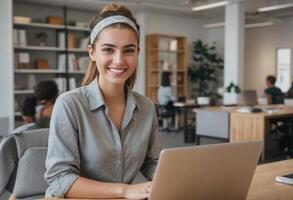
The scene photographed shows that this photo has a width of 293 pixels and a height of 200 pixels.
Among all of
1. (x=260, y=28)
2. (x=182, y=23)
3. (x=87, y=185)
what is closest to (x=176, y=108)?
(x=182, y=23)

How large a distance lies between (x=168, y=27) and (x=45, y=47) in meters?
3.42

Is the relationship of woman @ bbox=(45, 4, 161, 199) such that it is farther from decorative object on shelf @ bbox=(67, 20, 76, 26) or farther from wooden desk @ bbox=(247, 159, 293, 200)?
decorative object on shelf @ bbox=(67, 20, 76, 26)

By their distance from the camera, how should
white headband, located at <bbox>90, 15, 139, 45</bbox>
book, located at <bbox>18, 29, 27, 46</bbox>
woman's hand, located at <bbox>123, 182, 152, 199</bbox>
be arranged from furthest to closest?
book, located at <bbox>18, 29, 27, 46</bbox>, white headband, located at <bbox>90, 15, 139, 45</bbox>, woman's hand, located at <bbox>123, 182, 152, 199</bbox>

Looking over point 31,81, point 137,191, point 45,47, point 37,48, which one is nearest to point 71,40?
point 45,47

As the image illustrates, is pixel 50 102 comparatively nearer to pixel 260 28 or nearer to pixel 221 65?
pixel 221 65

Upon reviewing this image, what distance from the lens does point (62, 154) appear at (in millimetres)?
1251

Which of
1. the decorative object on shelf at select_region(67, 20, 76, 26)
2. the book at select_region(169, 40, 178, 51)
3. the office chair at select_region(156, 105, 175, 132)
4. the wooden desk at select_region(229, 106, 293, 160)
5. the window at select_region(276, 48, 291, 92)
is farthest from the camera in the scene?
the window at select_region(276, 48, 291, 92)

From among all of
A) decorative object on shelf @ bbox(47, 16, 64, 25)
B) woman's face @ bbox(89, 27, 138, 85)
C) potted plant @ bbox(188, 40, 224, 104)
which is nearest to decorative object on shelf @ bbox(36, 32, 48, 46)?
decorative object on shelf @ bbox(47, 16, 64, 25)

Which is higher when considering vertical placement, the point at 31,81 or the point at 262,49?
the point at 262,49

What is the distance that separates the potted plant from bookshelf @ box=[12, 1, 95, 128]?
3.17 metres

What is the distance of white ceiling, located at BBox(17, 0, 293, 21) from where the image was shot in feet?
27.2

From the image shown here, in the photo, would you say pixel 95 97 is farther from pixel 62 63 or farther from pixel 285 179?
pixel 62 63

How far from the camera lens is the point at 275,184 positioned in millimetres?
1446

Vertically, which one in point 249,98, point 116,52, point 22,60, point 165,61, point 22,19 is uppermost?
point 22,19
